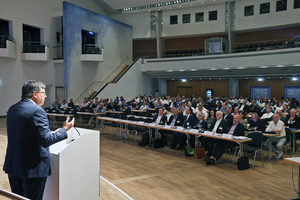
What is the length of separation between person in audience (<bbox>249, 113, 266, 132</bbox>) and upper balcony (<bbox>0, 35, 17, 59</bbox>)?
48.1ft

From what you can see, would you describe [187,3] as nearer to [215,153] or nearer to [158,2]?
[158,2]

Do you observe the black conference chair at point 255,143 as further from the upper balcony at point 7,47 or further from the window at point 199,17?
the window at point 199,17

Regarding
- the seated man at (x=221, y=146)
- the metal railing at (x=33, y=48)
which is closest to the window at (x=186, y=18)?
the metal railing at (x=33, y=48)

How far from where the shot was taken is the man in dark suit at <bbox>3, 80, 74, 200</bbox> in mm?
2203

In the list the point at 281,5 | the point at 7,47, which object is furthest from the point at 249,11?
the point at 7,47

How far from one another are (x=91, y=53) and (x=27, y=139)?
58.1 ft

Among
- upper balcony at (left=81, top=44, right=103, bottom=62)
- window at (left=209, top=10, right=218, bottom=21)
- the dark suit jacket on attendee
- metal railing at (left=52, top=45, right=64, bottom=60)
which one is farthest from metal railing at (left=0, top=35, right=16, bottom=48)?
window at (left=209, top=10, right=218, bottom=21)

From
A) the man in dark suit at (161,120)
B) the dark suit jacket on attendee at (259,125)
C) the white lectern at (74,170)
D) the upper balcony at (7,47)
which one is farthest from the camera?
the upper balcony at (7,47)

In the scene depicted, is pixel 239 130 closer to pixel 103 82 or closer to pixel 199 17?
pixel 103 82

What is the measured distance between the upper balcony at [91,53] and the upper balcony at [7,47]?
179 inches

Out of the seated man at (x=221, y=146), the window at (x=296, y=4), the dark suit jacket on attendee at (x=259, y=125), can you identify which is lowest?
the seated man at (x=221, y=146)

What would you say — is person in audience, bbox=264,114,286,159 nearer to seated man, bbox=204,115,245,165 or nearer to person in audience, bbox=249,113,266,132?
person in audience, bbox=249,113,266,132

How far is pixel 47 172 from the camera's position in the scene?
2336 millimetres

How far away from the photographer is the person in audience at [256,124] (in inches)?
294
